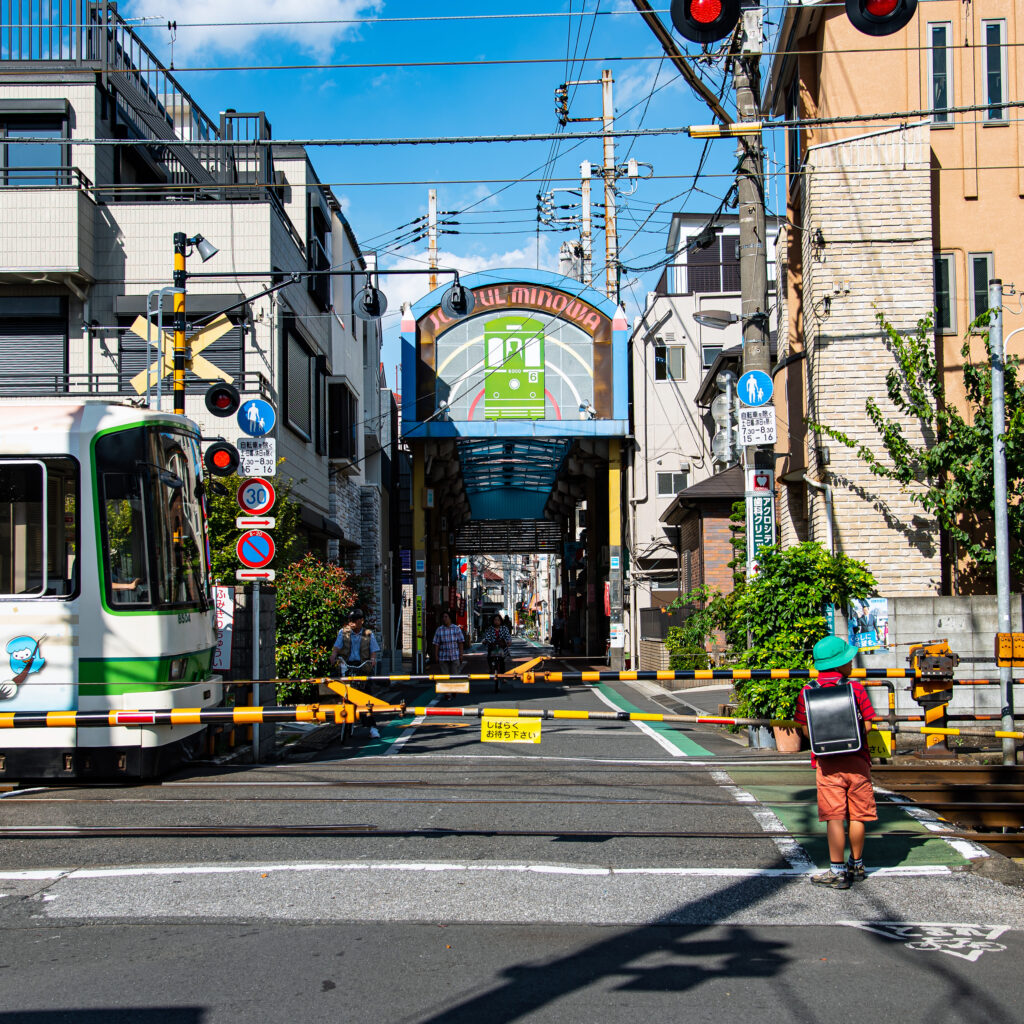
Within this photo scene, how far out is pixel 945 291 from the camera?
55.6 ft

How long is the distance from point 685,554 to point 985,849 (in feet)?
73.3

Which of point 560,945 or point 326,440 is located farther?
point 326,440

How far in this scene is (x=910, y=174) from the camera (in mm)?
16312

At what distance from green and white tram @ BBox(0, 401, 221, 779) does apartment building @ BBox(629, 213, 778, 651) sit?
23705 millimetres

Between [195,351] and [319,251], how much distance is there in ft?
41.1

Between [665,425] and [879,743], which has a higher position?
[665,425]

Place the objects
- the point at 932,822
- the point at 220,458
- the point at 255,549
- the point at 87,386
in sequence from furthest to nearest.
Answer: the point at 87,386, the point at 220,458, the point at 255,549, the point at 932,822

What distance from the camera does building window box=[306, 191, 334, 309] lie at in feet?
86.3

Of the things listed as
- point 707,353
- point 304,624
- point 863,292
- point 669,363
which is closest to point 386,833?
point 304,624

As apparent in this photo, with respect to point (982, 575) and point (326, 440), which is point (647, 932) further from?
point (326, 440)

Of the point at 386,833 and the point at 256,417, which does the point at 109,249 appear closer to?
the point at 256,417

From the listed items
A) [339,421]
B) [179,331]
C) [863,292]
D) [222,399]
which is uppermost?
[863,292]

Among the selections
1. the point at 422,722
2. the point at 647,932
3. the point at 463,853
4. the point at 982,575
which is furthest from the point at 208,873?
the point at 982,575

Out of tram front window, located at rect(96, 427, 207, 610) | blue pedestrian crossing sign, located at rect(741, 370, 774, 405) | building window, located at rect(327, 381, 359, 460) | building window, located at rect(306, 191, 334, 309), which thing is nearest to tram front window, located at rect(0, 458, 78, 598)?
tram front window, located at rect(96, 427, 207, 610)
